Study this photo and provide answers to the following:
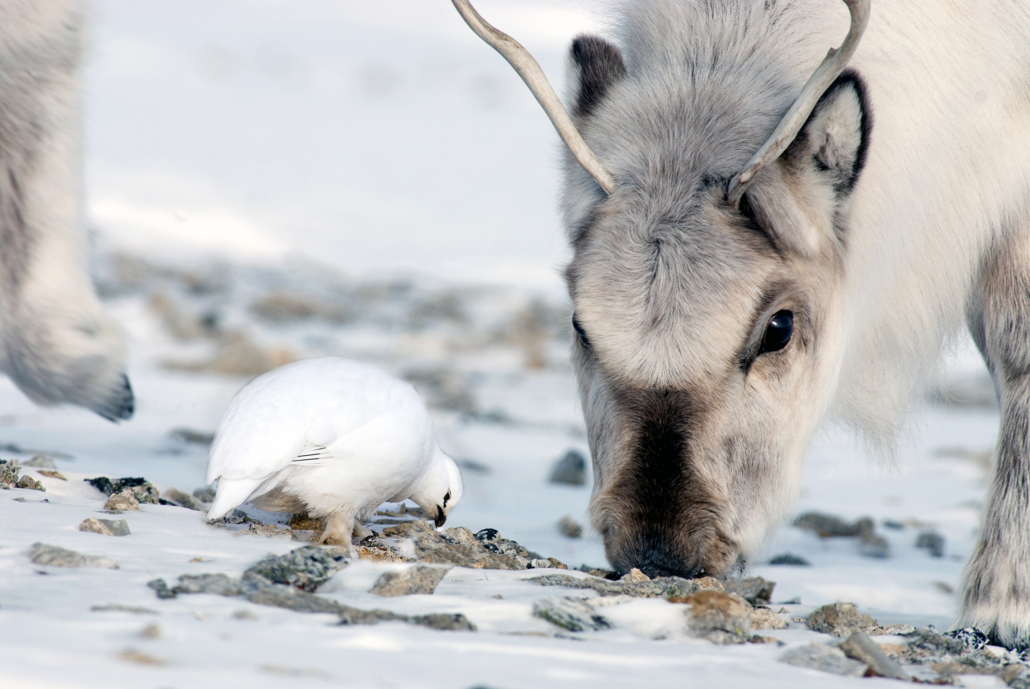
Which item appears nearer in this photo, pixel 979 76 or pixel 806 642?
pixel 806 642

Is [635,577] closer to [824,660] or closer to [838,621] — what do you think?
[838,621]

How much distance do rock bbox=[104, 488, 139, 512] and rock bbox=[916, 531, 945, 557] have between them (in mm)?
3509

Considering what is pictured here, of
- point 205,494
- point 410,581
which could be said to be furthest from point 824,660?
point 205,494

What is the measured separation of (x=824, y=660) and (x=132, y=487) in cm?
224

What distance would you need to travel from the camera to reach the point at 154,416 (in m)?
5.67

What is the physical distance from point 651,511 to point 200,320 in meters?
6.49

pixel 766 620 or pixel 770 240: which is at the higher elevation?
pixel 770 240

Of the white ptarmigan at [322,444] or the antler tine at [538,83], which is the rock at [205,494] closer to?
the white ptarmigan at [322,444]

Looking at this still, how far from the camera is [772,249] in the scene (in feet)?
10.2

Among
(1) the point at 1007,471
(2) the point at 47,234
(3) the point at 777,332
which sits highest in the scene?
(2) the point at 47,234

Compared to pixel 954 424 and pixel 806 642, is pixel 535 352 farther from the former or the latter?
pixel 806 642

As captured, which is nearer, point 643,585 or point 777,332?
point 643,585

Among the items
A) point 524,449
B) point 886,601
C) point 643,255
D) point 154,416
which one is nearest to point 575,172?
point 643,255

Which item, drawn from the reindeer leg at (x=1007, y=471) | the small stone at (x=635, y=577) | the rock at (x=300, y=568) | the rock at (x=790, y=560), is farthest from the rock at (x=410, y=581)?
the rock at (x=790, y=560)
